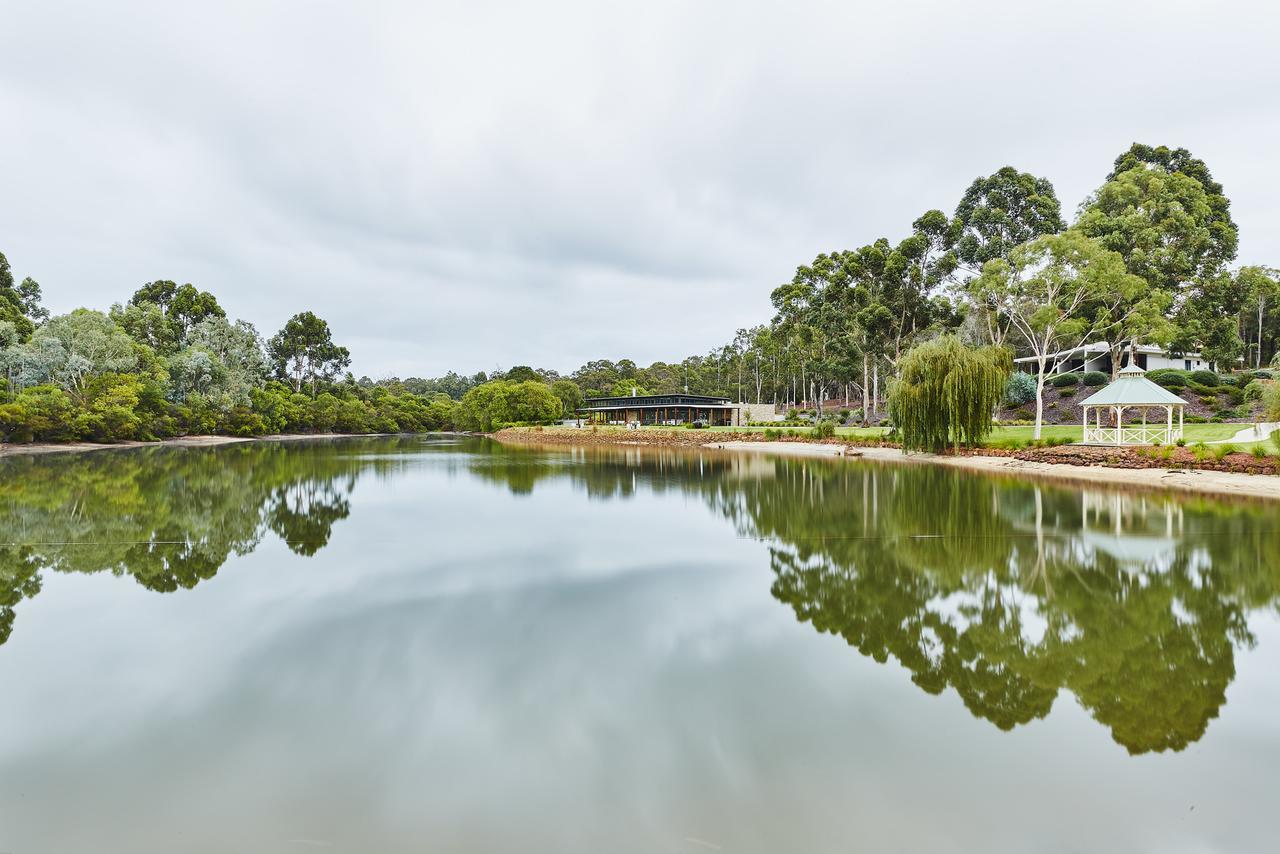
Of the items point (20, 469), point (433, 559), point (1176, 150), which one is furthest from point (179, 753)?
point (1176, 150)

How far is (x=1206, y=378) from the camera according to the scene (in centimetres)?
3275

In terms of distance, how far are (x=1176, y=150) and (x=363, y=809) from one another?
56.6 meters

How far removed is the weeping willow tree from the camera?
23.5m

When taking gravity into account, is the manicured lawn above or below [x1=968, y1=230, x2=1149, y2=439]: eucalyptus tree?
below

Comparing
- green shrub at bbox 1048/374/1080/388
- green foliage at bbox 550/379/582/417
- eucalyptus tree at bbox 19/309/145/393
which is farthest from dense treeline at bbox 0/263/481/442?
green shrub at bbox 1048/374/1080/388

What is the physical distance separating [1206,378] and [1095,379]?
191 inches

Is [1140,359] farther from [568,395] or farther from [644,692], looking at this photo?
[568,395]

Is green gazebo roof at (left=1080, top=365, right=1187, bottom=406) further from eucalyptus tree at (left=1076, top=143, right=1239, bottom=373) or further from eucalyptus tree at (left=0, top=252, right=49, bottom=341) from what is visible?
eucalyptus tree at (left=0, top=252, right=49, bottom=341)

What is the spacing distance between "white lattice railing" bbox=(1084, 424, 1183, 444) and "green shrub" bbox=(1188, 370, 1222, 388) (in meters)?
13.3

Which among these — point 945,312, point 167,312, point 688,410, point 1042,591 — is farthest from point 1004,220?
point 167,312

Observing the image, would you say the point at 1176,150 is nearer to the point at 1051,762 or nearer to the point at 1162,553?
the point at 1162,553

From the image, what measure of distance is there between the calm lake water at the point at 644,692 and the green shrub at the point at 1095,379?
32.2m

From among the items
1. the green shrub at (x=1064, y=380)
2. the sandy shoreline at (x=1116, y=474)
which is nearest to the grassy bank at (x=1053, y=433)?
the sandy shoreline at (x=1116, y=474)

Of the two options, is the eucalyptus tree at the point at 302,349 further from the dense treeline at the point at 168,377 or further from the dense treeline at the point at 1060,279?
the dense treeline at the point at 1060,279
